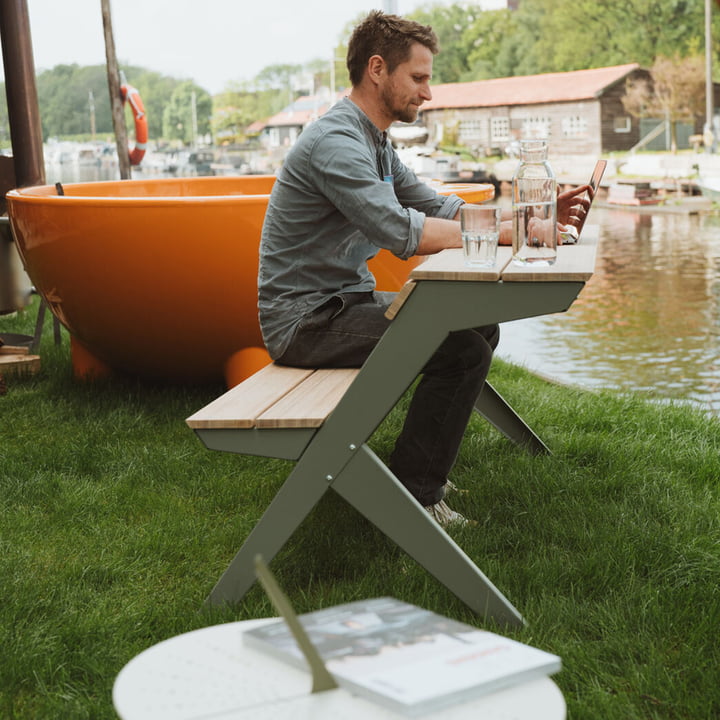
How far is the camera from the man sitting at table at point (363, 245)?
2.54 meters

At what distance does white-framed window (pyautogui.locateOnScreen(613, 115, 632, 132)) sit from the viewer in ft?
165

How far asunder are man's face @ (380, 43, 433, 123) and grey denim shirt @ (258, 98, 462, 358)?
8 centimetres

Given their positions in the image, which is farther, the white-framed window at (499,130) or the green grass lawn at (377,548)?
the white-framed window at (499,130)

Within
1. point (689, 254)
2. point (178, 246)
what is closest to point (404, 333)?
point (178, 246)

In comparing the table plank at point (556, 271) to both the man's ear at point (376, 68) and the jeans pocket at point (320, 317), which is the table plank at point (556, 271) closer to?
the jeans pocket at point (320, 317)

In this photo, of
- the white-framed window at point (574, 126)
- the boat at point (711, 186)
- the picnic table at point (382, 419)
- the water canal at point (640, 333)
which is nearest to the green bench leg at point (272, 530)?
the picnic table at point (382, 419)

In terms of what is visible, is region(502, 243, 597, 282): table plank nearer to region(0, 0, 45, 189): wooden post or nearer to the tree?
region(0, 0, 45, 189): wooden post

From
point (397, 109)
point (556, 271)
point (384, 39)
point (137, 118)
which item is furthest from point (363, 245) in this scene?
point (137, 118)

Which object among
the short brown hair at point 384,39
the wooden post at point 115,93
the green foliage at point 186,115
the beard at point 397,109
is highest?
the green foliage at point 186,115

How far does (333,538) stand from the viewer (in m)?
2.72

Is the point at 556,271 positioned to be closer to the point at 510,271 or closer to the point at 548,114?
the point at 510,271

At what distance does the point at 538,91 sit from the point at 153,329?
51.2 meters

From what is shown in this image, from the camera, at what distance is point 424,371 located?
105 inches

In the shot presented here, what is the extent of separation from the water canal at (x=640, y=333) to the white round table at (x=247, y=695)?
156 inches
